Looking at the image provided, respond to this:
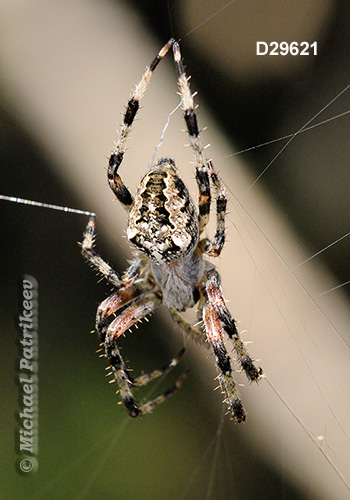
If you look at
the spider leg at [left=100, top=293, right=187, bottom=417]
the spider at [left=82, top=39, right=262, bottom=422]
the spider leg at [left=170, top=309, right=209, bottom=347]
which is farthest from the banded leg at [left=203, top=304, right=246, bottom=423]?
the spider leg at [left=100, top=293, right=187, bottom=417]

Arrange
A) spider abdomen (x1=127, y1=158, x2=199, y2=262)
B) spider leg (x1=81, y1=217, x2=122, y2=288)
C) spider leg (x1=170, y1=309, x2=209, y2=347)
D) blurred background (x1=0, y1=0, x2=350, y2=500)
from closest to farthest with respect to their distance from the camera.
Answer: spider abdomen (x1=127, y1=158, x2=199, y2=262), spider leg (x1=81, y1=217, x2=122, y2=288), spider leg (x1=170, y1=309, x2=209, y2=347), blurred background (x1=0, y1=0, x2=350, y2=500)

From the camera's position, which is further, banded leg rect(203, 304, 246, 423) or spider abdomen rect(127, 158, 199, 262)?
banded leg rect(203, 304, 246, 423)

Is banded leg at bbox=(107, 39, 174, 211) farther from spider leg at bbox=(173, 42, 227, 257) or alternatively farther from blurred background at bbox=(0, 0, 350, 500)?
blurred background at bbox=(0, 0, 350, 500)

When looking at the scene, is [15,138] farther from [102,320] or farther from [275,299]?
[275,299]

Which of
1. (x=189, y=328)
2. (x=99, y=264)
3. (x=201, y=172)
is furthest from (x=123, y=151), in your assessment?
(x=189, y=328)

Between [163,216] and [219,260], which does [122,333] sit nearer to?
[163,216]

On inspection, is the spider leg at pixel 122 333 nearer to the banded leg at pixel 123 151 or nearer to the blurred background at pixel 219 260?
the banded leg at pixel 123 151
